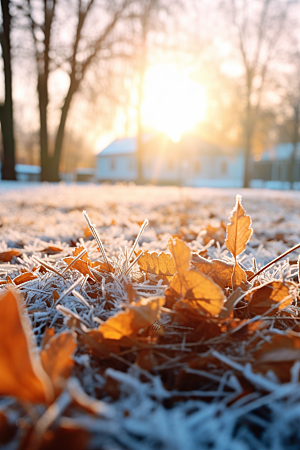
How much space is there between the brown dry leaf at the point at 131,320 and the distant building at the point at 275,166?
3741 cm

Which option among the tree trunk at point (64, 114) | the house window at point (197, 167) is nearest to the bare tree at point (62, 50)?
the tree trunk at point (64, 114)

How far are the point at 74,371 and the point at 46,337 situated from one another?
0.30 feet

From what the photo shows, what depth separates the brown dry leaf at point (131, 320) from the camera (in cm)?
70

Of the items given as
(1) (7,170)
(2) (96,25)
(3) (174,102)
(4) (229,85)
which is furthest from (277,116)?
(1) (7,170)

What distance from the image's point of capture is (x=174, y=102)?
23.0 meters

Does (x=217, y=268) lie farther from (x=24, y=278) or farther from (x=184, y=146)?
(x=184, y=146)

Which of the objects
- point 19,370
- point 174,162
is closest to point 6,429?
point 19,370

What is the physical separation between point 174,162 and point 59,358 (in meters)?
36.6

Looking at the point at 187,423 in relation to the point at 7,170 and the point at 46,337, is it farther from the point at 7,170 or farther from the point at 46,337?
the point at 7,170

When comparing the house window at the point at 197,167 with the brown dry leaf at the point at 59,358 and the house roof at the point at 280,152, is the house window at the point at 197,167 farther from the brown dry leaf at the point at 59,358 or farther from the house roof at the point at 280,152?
the brown dry leaf at the point at 59,358

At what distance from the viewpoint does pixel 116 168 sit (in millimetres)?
40500

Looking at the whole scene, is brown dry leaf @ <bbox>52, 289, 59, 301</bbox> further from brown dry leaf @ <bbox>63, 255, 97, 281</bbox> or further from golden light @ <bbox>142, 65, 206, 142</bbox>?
golden light @ <bbox>142, 65, 206, 142</bbox>

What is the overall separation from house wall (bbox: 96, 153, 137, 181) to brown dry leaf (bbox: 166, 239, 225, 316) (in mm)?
36853

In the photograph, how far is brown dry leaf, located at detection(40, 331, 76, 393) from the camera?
1.89 ft
